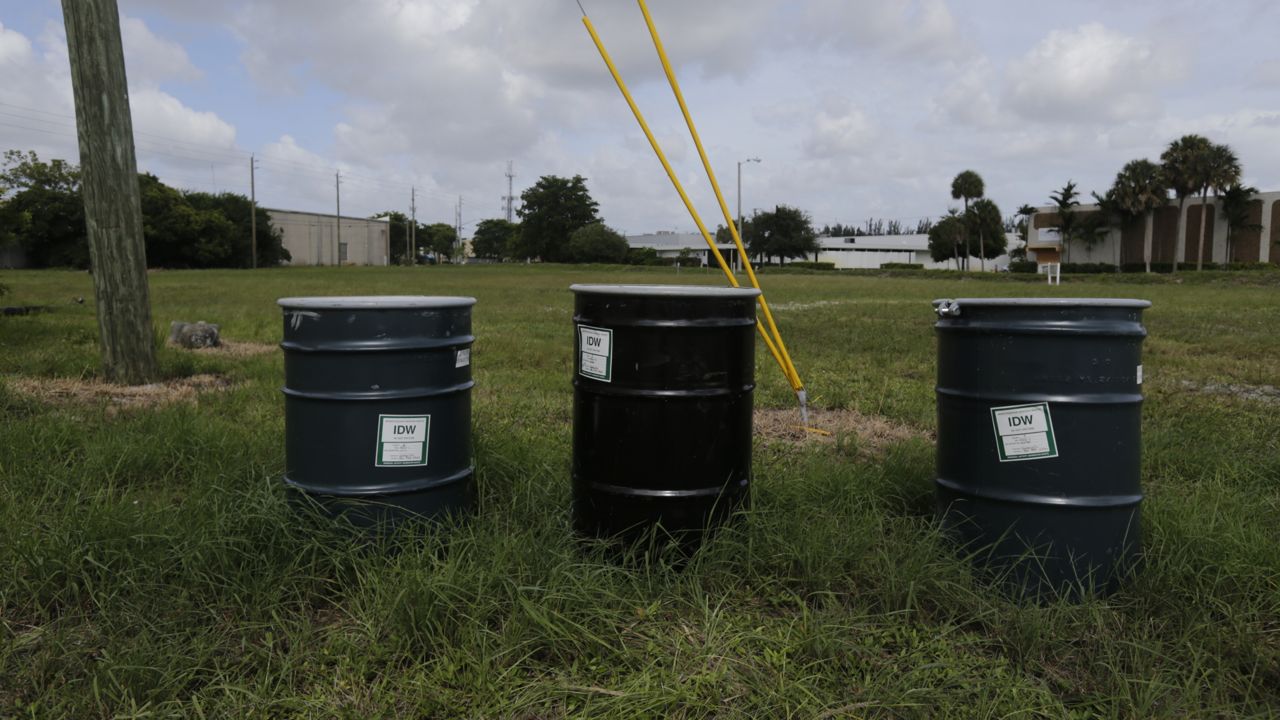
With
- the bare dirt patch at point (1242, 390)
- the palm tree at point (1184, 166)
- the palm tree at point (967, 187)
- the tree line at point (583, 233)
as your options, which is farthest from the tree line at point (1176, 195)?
the bare dirt patch at point (1242, 390)

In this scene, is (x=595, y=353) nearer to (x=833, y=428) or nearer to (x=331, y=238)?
(x=833, y=428)

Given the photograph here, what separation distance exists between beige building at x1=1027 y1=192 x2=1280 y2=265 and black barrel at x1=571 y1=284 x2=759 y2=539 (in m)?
66.5

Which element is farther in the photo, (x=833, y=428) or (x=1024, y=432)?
(x=833, y=428)

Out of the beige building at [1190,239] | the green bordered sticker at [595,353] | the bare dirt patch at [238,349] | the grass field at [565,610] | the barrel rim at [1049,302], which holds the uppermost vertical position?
the beige building at [1190,239]

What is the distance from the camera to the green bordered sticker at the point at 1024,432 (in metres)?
3.06

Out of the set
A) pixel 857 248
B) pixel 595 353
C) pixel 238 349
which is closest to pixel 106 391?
pixel 238 349

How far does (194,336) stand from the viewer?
10141 mm

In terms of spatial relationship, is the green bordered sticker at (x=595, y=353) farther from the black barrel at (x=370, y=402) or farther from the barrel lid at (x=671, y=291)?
the black barrel at (x=370, y=402)

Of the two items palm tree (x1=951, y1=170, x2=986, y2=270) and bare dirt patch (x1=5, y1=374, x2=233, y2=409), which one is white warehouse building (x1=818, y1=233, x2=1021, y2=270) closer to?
palm tree (x1=951, y1=170, x2=986, y2=270)

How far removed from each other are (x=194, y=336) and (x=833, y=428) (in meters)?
7.63

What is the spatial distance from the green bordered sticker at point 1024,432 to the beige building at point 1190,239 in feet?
217

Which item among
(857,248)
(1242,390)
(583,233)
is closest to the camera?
(1242,390)

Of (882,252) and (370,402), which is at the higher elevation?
(882,252)

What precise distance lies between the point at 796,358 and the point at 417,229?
379 feet
